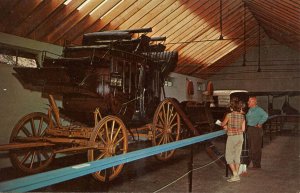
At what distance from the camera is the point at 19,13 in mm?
6098

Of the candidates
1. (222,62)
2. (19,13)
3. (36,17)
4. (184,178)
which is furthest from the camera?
(222,62)

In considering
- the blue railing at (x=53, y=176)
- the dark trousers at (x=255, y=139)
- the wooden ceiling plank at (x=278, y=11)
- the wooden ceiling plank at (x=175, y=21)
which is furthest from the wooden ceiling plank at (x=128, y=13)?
the blue railing at (x=53, y=176)

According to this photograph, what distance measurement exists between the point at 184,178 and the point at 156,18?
5.58 m

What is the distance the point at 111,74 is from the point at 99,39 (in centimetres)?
162

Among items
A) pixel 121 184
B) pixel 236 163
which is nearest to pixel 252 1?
pixel 236 163

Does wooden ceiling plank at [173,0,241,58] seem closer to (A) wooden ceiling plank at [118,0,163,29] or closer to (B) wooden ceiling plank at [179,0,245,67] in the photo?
(B) wooden ceiling plank at [179,0,245,67]

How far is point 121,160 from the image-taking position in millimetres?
2992

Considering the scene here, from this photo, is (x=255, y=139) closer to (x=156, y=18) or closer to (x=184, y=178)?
(x=184, y=178)

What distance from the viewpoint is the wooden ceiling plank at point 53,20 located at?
6.87 m

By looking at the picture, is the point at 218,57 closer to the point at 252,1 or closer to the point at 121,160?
the point at 252,1

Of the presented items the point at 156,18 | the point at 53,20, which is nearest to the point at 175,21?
the point at 156,18

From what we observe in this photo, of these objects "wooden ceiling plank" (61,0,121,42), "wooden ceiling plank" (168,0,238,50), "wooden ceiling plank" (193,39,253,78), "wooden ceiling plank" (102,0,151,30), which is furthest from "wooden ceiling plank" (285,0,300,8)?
"wooden ceiling plank" (193,39,253,78)

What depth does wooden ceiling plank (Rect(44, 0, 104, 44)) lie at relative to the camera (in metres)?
7.31

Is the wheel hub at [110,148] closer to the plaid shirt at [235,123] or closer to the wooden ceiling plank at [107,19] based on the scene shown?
the plaid shirt at [235,123]
